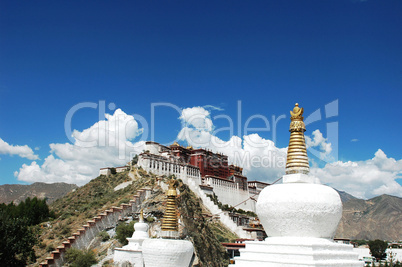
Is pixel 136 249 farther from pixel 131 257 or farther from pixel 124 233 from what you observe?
pixel 124 233

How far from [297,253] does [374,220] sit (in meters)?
156

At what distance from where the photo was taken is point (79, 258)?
27.1 m

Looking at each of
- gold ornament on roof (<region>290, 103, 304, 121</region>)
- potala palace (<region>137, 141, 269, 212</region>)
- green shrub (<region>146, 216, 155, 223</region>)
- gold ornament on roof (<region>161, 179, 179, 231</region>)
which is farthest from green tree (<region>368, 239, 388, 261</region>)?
gold ornament on roof (<region>290, 103, 304, 121</region>)

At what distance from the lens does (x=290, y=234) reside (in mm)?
9445

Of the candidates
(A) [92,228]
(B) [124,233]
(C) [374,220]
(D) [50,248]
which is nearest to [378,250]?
(B) [124,233]

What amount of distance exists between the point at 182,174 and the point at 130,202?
31.6 meters

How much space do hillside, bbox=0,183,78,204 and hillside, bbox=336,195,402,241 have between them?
105m

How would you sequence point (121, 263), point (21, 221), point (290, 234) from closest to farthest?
1. point (290, 234)
2. point (121, 263)
3. point (21, 221)

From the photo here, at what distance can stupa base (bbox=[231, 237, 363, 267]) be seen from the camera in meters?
8.70

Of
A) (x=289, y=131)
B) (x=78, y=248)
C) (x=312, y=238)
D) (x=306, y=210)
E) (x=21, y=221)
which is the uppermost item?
(x=289, y=131)

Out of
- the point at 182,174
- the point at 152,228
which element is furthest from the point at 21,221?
the point at 182,174

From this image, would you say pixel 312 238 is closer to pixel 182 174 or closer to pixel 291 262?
pixel 291 262

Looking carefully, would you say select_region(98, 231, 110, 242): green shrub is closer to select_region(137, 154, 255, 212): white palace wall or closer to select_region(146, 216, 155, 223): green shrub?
select_region(146, 216, 155, 223): green shrub

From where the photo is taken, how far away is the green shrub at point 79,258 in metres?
27.1
